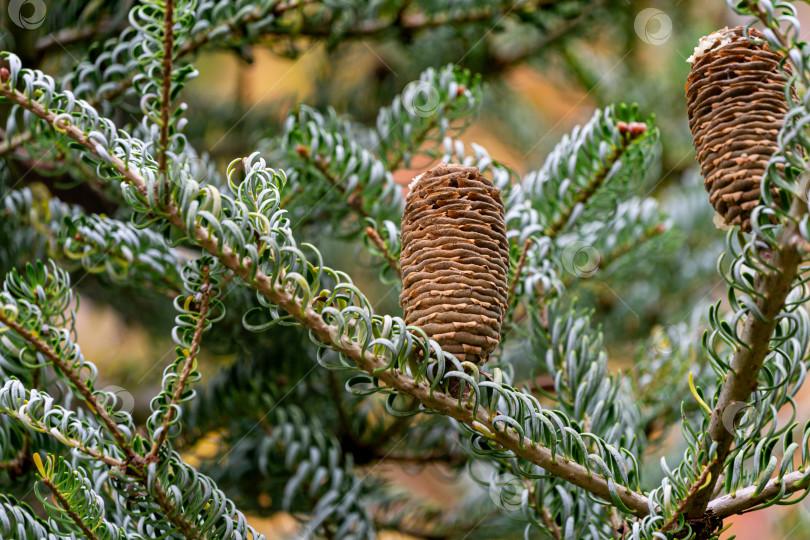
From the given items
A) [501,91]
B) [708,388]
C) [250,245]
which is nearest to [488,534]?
[708,388]

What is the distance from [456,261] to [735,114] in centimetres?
13

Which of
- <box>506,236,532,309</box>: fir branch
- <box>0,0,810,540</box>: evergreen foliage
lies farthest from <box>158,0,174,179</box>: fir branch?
<box>506,236,532,309</box>: fir branch

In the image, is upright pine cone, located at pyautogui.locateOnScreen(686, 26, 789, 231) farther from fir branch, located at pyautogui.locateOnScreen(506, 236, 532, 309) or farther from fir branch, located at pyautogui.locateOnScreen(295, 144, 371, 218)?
fir branch, located at pyautogui.locateOnScreen(295, 144, 371, 218)

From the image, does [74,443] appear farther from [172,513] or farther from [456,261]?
[456,261]

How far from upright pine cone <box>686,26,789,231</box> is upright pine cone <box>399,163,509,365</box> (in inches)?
3.8

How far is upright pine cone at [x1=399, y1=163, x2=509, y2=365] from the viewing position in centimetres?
33

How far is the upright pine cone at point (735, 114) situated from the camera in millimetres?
301

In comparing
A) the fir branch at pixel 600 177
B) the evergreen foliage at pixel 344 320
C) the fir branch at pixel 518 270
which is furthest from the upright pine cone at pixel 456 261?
the fir branch at pixel 600 177

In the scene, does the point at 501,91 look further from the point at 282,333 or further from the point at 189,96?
the point at 282,333

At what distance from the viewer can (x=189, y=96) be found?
1007mm

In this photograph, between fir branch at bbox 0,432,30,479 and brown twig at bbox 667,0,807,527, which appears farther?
fir branch at bbox 0,432,30,479

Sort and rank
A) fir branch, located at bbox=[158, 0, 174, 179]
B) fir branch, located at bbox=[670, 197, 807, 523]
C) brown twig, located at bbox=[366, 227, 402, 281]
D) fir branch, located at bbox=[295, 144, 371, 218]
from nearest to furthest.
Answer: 1. fir branch, located at bbox=[670, 197, 807, 523]
2. fir branch, located at bbox=[158, 0, 174, 179]
3. brown twig, located at bbox=[366, 227, 402, 281]
4. fir branch, located at bbox=[295, 144, 371, 218]

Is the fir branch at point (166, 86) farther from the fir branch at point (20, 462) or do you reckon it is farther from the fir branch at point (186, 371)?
the fir branch at point (20, 462)

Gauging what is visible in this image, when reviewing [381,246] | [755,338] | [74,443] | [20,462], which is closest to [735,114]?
[755,338]
